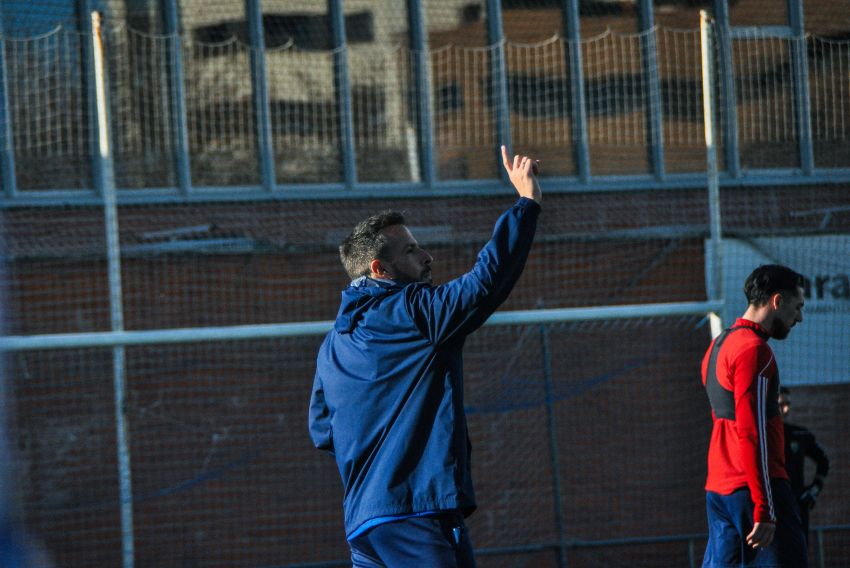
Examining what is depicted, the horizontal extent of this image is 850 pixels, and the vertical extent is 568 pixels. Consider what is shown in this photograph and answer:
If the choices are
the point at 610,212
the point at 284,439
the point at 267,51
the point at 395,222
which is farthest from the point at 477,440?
the point at 395,222

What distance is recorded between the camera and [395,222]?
165 inches

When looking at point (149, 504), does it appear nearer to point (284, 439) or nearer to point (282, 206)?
point (284, 439)

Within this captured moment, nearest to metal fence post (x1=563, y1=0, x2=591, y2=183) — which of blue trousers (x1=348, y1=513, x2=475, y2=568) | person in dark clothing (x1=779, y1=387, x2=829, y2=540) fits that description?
person in dark clothing (x1=779, y1=387, x2=829, y2=540)

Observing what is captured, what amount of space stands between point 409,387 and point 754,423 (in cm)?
199

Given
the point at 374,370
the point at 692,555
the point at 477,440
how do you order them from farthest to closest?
1. the point at 477,440
2. the point at 692,555
3. the point at 374,370

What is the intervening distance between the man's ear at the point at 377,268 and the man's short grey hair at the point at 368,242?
0.4 inches

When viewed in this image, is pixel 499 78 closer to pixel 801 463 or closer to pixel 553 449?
pixel 553 449

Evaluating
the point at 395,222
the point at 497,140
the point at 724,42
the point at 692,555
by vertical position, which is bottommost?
the point at 692,555

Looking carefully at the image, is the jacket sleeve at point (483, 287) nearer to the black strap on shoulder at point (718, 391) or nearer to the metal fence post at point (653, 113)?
the black strap on shoulder at point (718, 391)

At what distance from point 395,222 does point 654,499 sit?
6934 millimetres

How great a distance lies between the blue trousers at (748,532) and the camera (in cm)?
531

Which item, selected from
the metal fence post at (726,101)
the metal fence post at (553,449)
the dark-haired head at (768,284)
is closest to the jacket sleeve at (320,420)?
the dark-haired head at (768,284)

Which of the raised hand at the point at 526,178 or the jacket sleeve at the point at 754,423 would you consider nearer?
the raised hand at the point at 526,178

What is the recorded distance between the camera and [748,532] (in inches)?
211
